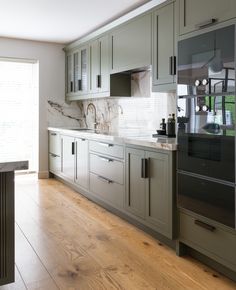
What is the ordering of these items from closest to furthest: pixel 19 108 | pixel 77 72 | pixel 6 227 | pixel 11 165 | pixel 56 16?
1. pixel 11 165
2. pixel 6 227
3. pixel 56 16
4. pixel 77 72
5. pixel 19 108

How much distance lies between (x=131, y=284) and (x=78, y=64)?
3801 mm

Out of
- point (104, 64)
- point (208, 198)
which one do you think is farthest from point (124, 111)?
Answer: point (208, 198)

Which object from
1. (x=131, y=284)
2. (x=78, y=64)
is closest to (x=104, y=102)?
(x=78, y=64)

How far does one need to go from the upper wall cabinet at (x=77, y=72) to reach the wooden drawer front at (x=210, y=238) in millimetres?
2941

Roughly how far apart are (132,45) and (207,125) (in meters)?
1.72

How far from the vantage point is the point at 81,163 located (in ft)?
14.3

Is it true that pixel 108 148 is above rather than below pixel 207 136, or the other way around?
below

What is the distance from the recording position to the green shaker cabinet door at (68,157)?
182 inches

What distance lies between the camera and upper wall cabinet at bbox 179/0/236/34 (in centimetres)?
208

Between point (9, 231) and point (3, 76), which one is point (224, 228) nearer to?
point (9, 231)

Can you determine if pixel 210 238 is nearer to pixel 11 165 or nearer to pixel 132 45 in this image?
pixel 11 165

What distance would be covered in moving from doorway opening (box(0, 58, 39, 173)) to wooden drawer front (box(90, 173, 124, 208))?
6.09ft

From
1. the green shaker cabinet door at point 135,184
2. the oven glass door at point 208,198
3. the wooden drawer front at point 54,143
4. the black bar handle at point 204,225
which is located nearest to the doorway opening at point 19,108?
the wooden drawer front at point 54,143

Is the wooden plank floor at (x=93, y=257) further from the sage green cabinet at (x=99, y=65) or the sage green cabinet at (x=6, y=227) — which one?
the sage green cabinet at (x=99, y=65)
